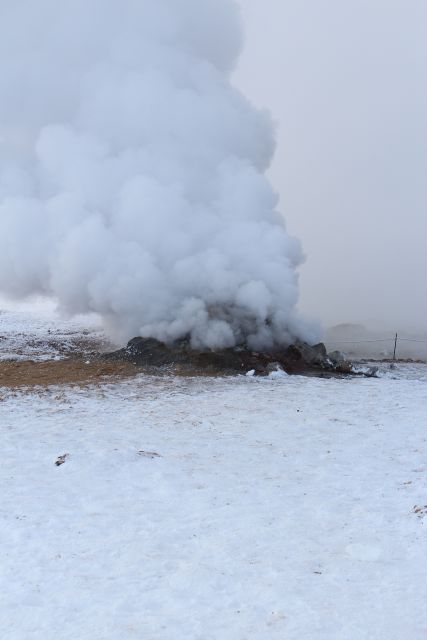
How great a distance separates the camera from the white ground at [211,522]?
4340mm

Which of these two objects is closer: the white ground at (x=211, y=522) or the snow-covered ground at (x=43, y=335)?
the white ground at (x=211, y=522)

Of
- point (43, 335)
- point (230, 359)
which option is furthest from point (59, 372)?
point (43, 335)

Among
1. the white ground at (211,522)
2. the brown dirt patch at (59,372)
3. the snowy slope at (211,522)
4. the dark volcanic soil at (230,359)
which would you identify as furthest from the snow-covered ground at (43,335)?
the snowy slope at (211,522)

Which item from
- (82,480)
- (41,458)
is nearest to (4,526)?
(82,480)

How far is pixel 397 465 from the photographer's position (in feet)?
25.5

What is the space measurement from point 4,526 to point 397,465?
585 cm

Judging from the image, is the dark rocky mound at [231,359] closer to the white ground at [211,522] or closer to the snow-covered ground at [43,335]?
the snow-covered ground at [43,335]

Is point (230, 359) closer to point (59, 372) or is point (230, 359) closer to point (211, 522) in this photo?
point (59, 372)

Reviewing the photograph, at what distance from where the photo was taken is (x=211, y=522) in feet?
19.6

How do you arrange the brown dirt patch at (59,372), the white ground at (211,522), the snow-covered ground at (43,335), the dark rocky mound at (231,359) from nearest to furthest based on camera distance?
1. the white ground at (211,522)
2. the brown dirt patch at (59,372)
3. the dark rocky mound at (231,359)
4. the snow-covered ground at (43,335)

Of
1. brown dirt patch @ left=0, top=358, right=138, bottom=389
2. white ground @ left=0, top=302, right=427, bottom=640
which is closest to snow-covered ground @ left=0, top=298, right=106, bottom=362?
brown dirt patch @ left=0, top=358, right=138, bottom=389

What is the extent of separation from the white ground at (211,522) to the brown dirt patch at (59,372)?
5.53 ft

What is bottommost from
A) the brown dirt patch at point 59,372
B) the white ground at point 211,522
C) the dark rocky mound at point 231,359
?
A: the white ground at point 211,522

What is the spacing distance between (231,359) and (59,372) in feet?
17.0
